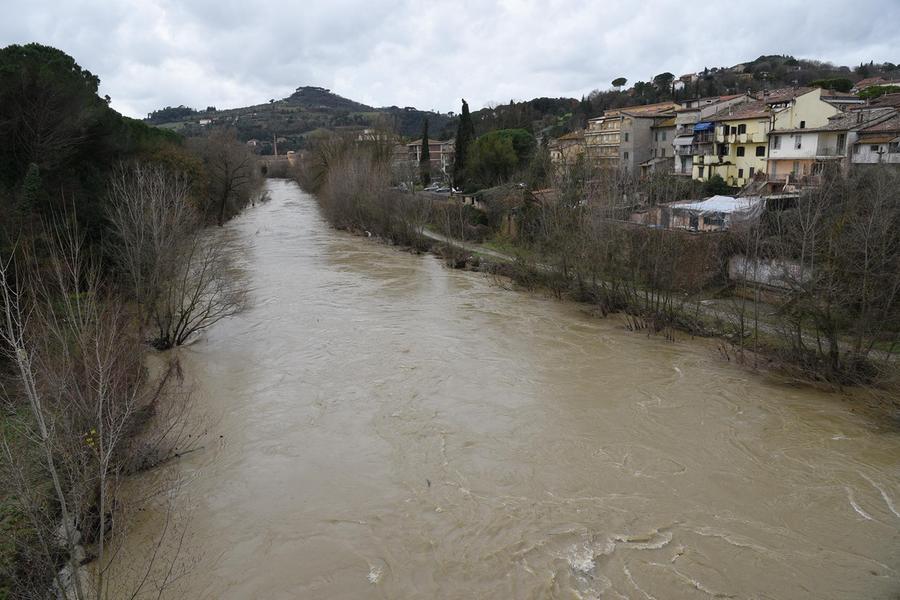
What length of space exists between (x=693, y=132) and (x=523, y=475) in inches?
1422

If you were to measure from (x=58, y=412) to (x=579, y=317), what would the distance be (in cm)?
1489

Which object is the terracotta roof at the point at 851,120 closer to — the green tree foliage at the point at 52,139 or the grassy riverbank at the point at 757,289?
the grassy riverbank at the point at 757,289

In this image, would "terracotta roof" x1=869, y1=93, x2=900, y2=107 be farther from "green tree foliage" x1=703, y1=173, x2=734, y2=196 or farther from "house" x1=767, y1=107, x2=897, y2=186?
"green tree foliage" x1=703, y1=173, x2=734, y2=196

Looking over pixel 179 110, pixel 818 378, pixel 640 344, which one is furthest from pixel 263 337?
pixel 179 110

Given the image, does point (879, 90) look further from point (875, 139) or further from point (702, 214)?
point (702, 214)

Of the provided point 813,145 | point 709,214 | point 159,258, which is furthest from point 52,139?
point 813,145

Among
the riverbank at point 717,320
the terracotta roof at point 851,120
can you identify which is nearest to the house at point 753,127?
the terracotta roof at point 851,120

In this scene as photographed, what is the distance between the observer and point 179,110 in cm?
19962

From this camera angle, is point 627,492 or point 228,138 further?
point 228,138

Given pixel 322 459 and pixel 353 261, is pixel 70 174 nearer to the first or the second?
pixel 353 261

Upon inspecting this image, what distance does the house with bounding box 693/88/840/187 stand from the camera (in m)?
32.7

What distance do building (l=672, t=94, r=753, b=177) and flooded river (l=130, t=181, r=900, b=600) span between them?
26.1 meters

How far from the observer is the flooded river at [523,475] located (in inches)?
307

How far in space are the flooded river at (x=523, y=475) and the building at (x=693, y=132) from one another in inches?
1029
